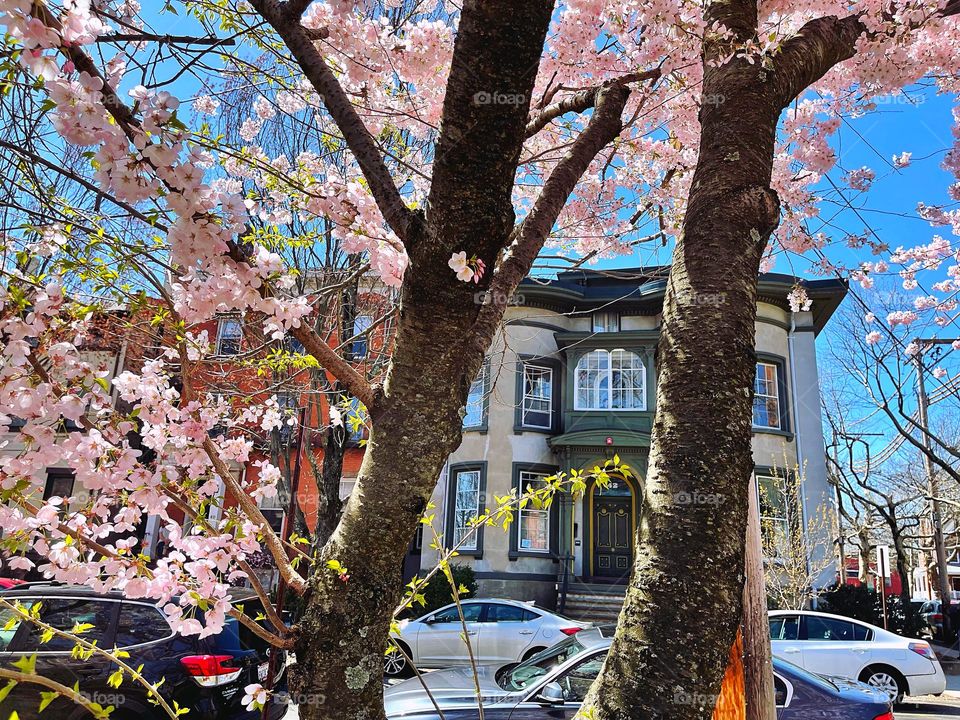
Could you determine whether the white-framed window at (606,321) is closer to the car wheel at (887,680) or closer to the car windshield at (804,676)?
the car wheel at (887,680)

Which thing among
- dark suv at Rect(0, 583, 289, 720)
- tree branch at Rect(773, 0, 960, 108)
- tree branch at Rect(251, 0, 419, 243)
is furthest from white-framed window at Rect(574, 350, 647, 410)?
tree branch at Rect(251, 0, 419, 243)

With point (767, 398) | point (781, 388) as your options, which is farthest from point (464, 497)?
point (781, 388)

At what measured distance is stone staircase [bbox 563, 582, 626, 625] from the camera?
16.9 metres

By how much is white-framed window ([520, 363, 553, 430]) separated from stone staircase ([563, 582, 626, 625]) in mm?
4659

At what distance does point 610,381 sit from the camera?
65.4 ft

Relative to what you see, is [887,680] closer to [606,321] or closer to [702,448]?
[702,448]

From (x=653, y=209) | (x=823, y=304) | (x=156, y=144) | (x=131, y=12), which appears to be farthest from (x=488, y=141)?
(x=823, y=304)

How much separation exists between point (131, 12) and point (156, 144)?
3213 mm

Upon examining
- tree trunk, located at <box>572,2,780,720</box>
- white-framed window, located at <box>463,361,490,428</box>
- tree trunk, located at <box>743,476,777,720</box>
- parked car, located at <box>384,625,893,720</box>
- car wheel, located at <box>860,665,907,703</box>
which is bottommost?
car wheel, located at <box>860,665,907,703</box>

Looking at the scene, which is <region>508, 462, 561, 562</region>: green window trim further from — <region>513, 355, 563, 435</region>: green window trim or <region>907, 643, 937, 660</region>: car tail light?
<region>907, 643, 937, 660</region>: car tail light

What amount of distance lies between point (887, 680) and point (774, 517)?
689 cm

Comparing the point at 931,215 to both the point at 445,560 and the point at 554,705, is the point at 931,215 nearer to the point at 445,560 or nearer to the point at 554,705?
the point at 554,705

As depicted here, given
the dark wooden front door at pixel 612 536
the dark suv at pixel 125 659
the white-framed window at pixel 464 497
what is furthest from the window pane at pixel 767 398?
the dark suv at pixel 125 659

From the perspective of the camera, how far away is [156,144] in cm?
183
